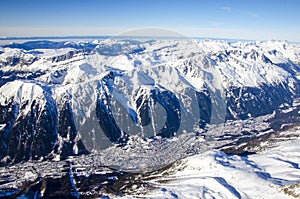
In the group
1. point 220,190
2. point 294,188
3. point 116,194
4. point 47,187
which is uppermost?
point 294,188

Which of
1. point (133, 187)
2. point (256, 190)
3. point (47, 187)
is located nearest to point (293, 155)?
point (256, 190)

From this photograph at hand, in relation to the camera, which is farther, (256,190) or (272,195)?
(256,190)

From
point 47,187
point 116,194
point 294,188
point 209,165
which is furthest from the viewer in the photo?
point 47,187

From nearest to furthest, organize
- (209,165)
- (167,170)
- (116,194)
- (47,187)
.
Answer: (116,194), (209,165), (167,170), (47,187)

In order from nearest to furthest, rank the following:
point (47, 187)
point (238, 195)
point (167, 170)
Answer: point (238, 195) < point (167, 170) < point (47, 187)

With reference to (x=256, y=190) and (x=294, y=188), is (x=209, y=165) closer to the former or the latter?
(x=256, y=190)

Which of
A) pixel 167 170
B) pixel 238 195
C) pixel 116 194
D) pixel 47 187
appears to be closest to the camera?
pixel 238 195

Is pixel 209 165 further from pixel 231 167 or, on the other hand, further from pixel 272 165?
pixel 272 165

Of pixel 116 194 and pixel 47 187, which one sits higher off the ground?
pixel 116 194

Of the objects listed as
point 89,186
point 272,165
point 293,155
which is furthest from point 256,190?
point 89,186
